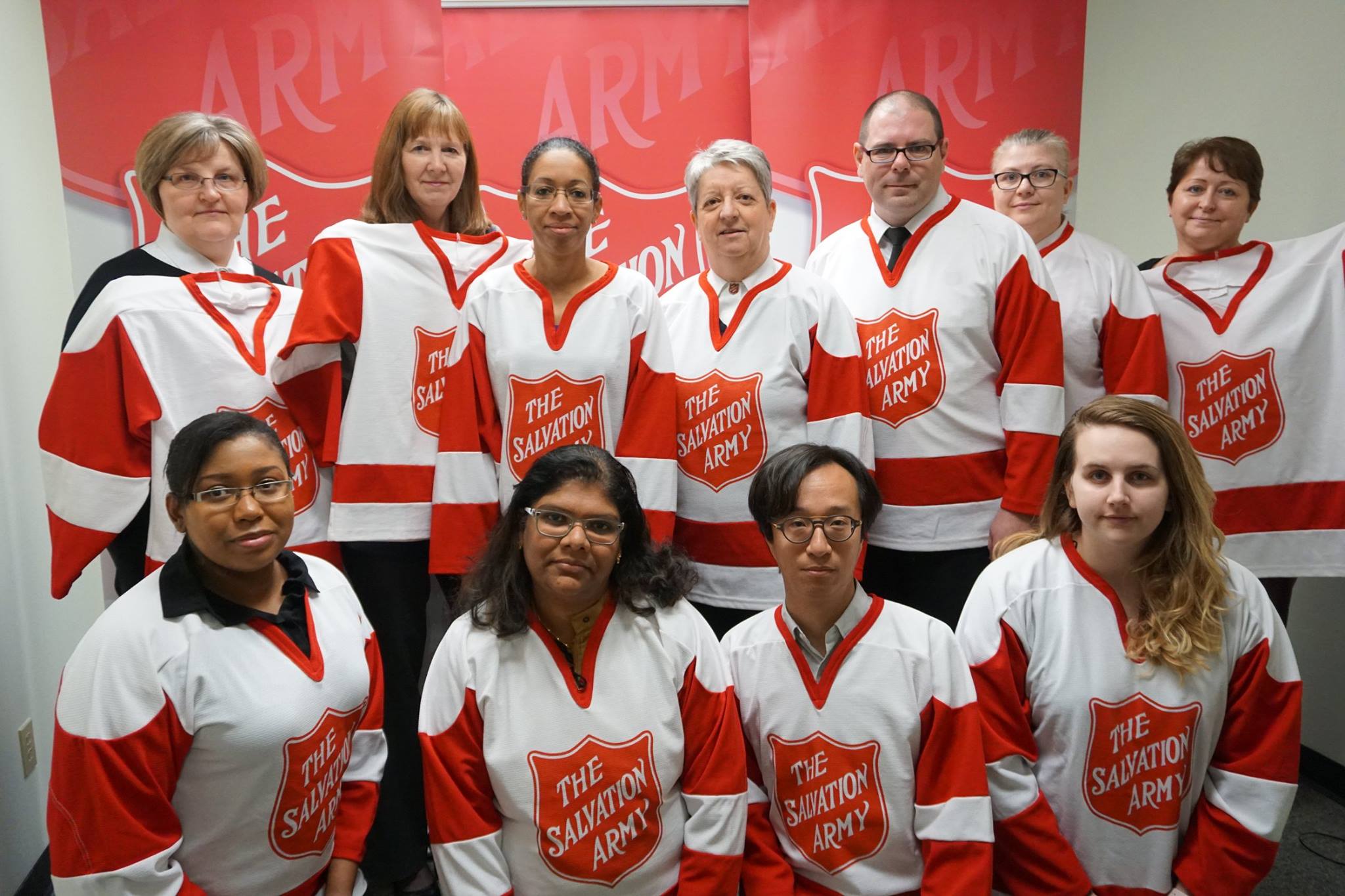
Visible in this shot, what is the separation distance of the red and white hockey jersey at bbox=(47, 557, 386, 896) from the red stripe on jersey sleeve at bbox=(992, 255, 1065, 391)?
1.58 meters

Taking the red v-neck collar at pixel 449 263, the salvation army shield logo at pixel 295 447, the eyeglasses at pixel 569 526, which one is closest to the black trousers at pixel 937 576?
the eyeglasses at pixel 569 526

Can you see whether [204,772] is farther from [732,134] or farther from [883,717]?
[732,134]

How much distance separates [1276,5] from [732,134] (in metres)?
1.69

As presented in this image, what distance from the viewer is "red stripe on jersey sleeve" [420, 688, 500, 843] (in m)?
1.64

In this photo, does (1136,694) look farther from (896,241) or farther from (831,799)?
(896,241)

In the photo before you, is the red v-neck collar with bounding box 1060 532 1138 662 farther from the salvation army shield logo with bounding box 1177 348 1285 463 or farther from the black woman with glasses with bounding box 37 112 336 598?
the black woman with glasses with bounding box 37 112 336 598

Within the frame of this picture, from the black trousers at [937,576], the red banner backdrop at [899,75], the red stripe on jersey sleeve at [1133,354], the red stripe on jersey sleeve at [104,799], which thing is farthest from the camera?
the red banner backdrop at [899,75]

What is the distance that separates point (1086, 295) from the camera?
8.14 feet

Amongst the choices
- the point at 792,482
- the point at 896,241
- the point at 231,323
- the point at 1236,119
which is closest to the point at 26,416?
the point at 231,323

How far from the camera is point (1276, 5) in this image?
2953mm

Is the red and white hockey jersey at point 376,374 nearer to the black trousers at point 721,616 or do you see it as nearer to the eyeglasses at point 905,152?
the black trousers at point 721,616

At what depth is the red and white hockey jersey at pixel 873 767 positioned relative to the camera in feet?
5.49

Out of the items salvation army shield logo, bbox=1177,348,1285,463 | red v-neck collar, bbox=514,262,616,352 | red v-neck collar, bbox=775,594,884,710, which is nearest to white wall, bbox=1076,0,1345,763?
salvation army shield logo, bbox=1177,348,1285,463

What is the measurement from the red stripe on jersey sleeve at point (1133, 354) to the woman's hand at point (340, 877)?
202cm
